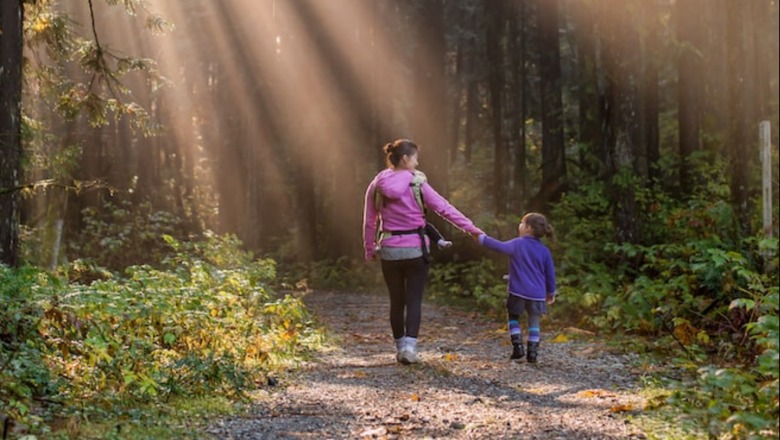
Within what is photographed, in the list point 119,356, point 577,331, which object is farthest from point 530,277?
point 119,356

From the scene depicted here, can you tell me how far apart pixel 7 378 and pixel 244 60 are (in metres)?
26.1

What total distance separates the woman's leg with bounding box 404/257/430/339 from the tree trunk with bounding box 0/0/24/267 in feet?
17.5

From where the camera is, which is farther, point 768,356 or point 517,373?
point 517,373

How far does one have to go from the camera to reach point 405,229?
937 centimetres

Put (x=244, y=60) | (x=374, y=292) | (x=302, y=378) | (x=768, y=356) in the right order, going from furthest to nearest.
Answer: (x=244, y=60)
(x=374, y=292)
(x=302, y=378)
(x=768, y=356)

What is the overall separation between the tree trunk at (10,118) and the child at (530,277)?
247 inches

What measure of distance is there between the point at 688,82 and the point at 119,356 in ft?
67.3

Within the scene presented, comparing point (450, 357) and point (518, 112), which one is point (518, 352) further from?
point (518, 112)

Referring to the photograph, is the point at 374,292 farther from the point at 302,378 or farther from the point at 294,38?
the point at 302,378

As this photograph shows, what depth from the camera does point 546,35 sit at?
26.7 metres

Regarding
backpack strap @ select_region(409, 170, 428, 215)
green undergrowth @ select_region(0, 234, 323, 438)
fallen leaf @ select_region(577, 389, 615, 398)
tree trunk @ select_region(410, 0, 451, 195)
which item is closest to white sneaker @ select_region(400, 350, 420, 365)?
green undergrowth @ select_region(0, 234, 323, 438)

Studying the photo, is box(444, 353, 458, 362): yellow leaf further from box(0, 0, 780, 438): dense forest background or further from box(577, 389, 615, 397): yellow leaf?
box(577, 389, 615, 397): yellow leaf

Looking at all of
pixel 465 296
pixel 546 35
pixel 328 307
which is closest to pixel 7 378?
pixel 328 307

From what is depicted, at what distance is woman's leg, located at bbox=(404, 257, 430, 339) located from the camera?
9.34 meters
